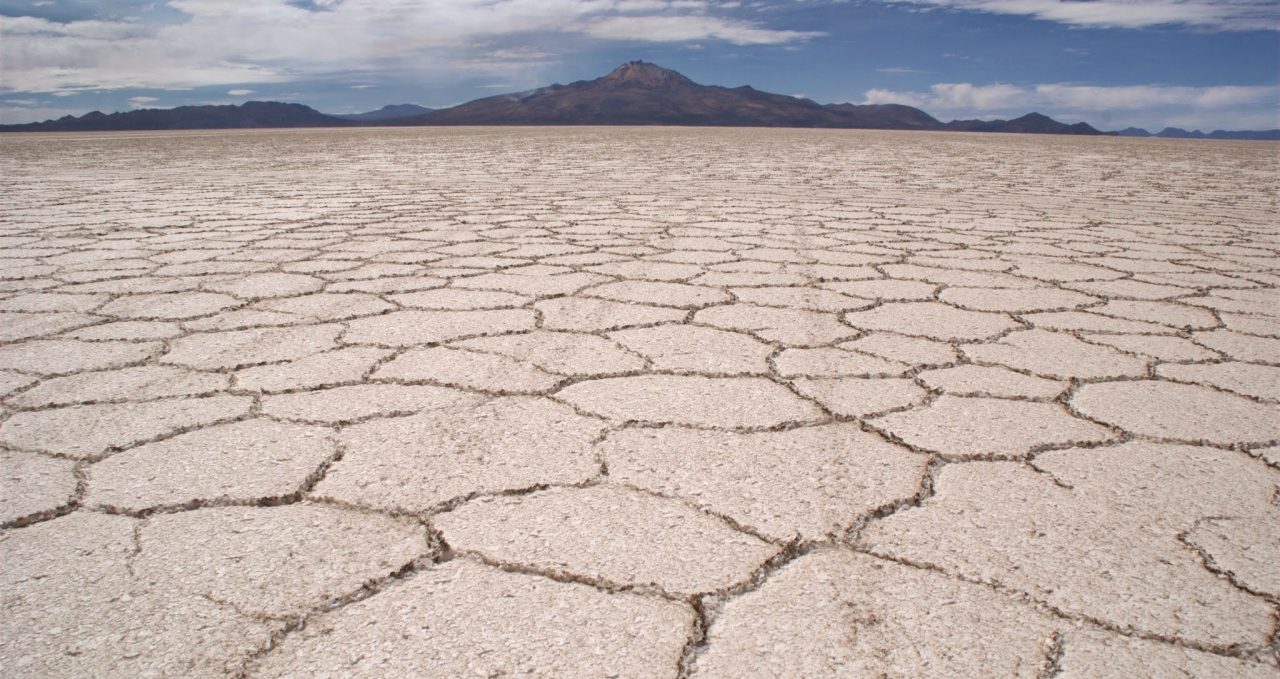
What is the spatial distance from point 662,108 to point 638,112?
3721 mm

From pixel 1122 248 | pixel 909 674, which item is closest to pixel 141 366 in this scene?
pixel 909 674

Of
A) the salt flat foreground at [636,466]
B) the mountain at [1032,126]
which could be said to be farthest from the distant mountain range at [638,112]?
the salt flat foreground at [636,466]

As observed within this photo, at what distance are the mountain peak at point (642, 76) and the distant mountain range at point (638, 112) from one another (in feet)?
0.38

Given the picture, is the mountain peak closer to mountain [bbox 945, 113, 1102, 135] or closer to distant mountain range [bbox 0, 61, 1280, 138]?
distant mountain range [bbox 0, 61, 1280, 138]

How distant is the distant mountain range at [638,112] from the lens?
75500 millimetres

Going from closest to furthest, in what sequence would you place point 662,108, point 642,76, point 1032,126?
point 1032,126 → point 662,108 → point 642,76

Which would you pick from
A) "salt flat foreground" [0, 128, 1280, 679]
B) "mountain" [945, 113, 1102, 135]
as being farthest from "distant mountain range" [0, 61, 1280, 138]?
"salt flat foreground" [0, 128, 1280, 679]

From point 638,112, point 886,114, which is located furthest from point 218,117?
point 886,114

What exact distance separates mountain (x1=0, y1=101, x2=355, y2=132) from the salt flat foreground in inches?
2474

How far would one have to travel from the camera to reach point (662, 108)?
280ft

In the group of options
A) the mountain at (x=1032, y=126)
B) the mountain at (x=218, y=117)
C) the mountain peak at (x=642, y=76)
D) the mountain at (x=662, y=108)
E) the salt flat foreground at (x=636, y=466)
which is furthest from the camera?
the mountain peak at (x=642, y=76)

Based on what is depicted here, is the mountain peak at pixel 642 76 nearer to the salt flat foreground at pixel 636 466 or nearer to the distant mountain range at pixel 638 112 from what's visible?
the distant mountain range at pixel 638 112

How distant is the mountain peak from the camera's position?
98188mm

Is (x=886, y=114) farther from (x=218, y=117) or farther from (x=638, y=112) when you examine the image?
(x=218, y=117)
